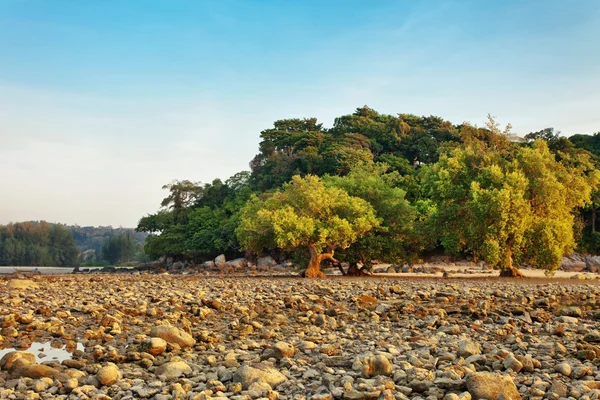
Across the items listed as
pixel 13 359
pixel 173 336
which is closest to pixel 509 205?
pixel 173 336

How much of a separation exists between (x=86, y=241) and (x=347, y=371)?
205605mm

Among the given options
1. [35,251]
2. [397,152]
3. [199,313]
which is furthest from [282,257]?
[35,251]

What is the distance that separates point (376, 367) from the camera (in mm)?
6676

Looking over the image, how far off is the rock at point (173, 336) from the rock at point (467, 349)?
436 cm

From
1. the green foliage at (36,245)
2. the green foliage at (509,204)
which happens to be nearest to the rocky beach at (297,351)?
the green foliage at (509,204)

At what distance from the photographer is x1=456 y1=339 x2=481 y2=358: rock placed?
7652 mm

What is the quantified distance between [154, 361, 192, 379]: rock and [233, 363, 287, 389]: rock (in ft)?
2.89

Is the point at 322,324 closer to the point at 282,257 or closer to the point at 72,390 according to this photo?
the point at 72,390

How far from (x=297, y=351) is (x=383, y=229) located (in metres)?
23.4

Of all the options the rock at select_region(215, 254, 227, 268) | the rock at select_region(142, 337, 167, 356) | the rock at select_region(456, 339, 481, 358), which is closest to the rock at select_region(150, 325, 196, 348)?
the rock at select_region(142, 337, 167, 356)

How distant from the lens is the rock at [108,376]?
660 cm

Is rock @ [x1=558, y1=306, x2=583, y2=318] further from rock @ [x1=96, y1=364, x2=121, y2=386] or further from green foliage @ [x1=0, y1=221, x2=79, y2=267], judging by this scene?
green foliage @ [x1=0, y1=221, x2=79, y2=267]

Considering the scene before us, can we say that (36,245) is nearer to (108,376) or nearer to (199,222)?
(199,222)

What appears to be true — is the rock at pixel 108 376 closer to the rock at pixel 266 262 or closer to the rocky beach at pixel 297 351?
the rocky beach at pixel 297 351
